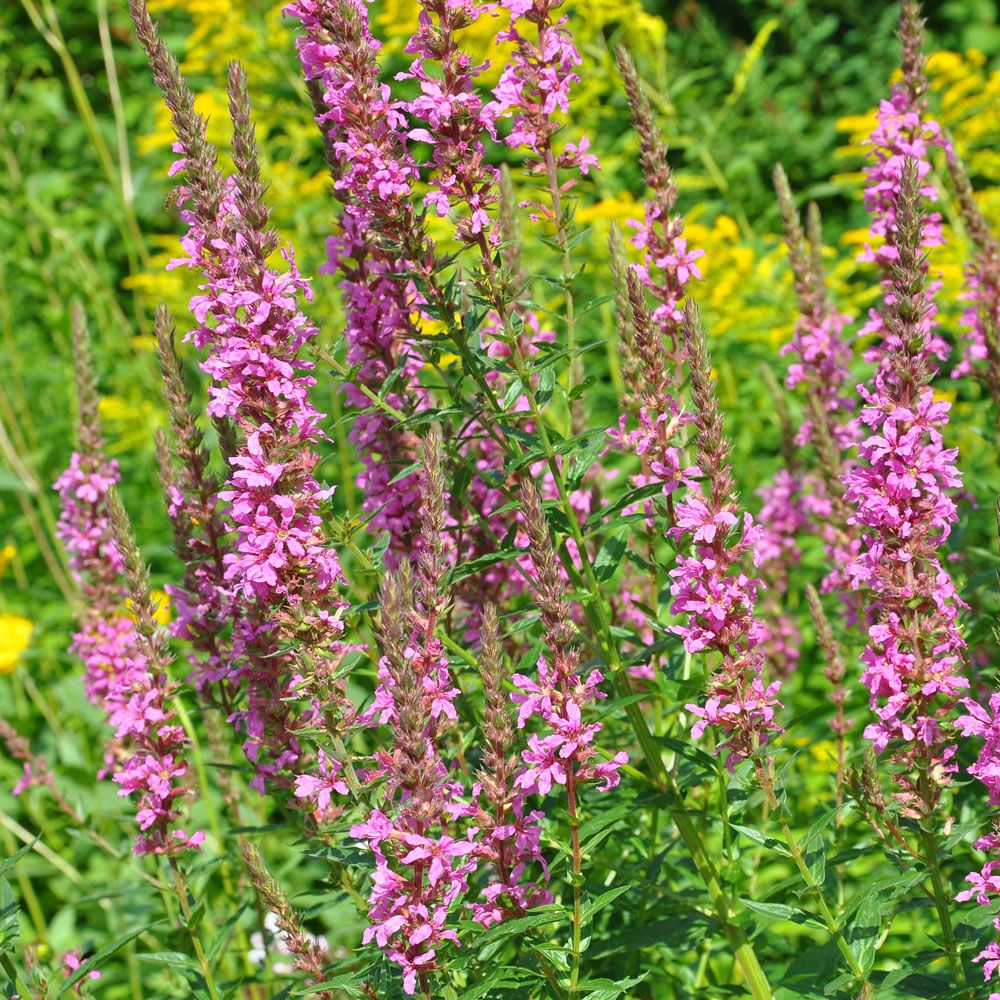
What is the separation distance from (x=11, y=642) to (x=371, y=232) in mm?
3683

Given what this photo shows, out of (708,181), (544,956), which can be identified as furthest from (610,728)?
(708,181)

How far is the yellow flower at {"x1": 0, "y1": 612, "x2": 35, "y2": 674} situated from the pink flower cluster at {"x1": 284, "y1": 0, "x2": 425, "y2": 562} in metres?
Result: 2.86

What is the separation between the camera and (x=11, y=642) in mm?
5707

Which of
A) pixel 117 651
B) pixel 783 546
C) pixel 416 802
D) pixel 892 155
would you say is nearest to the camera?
pixel 416 802

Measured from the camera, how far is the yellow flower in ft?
17.9

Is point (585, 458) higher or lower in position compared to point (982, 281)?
lower

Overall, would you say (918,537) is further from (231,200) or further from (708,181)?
(708,181)

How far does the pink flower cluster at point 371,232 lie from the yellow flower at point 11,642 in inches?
113

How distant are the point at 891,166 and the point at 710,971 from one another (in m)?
2.38

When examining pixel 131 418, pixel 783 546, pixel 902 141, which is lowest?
pixel 783 546

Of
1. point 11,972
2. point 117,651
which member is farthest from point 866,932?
point 117,651

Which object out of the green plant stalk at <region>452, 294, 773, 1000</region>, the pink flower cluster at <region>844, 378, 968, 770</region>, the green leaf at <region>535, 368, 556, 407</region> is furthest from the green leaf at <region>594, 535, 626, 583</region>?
the pink flower cluster at <region>844, 378, 968, 770</region>

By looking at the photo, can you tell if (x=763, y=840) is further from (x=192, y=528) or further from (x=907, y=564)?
(x=192, y=528)

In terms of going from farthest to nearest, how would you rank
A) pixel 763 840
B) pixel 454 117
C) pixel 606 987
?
pixel 454 117, pixel 763 840, pixel 606 987
